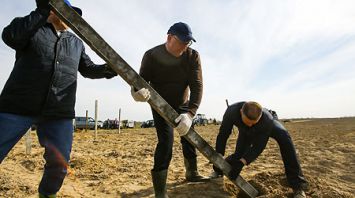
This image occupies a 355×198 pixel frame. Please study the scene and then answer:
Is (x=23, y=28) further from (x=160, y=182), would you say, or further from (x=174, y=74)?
(x=160, y=182)

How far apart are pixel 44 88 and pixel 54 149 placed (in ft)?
1.73

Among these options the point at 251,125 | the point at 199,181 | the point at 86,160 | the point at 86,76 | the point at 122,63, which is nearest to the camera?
the point at 122,63

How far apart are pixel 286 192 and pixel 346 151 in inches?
176

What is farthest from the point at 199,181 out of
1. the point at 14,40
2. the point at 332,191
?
the point at 14,40

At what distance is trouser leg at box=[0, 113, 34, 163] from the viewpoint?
252 cm

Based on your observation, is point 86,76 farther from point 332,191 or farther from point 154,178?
point 332,191

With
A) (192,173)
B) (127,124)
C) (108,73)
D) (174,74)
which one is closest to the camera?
(108,73)

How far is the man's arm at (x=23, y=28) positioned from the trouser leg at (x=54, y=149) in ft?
2.31

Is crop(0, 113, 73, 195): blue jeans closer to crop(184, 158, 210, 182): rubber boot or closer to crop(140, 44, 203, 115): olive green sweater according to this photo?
crop(140, 44, 203, 115): olive green sweater

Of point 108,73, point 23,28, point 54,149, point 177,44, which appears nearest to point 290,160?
point 177,44

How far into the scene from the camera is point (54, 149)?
2.81 metres

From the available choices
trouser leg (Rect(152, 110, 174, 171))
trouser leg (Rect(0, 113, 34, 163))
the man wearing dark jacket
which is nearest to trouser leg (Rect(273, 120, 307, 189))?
trouser leg (Rect(152, 110, 174, 171))

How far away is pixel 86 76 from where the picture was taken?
10.8ft

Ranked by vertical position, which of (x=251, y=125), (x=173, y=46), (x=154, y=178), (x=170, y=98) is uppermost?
(x=173, y=46)
